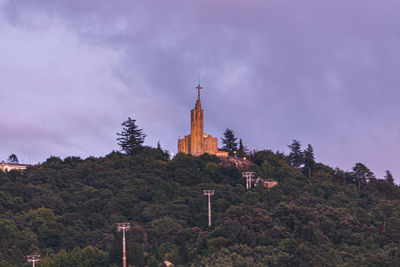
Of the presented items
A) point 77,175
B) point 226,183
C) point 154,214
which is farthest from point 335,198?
point 77,175

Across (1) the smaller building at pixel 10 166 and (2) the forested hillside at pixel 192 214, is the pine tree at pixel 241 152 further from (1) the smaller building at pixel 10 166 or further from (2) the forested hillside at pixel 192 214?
(1) the smaller building at pixel 10 166

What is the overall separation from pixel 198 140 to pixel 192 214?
2524cm

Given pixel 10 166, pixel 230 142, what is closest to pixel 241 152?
pixel 230 142

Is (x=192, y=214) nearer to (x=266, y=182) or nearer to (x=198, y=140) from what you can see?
(x=266, y=182)

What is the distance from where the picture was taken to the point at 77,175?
4274 inches

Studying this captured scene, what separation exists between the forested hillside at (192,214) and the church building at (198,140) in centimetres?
320

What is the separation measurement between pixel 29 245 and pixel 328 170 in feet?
179

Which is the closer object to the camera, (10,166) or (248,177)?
(248,177)

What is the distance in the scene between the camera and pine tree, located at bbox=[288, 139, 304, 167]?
12200cm

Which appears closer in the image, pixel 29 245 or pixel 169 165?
pixel 29 245

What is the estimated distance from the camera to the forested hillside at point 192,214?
7606cm

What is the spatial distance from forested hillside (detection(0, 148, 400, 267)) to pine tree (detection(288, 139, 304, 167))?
1.99 metres

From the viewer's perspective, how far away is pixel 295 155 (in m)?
123

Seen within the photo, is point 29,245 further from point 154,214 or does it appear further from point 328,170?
point 328,170
